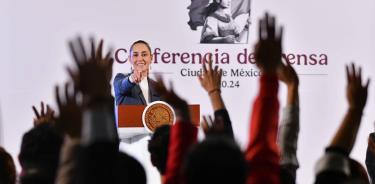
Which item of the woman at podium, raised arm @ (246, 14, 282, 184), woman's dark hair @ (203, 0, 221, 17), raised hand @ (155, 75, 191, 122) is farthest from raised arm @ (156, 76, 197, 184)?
woman's dark hair @ (203, 0, 221, 17)

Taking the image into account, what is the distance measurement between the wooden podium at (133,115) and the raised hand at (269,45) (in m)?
3.75

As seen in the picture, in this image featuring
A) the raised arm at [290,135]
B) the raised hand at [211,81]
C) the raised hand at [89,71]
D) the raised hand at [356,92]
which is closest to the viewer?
the raised hand at [89,71]

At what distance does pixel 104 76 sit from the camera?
2020mm

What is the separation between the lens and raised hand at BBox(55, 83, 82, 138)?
2.16 metres

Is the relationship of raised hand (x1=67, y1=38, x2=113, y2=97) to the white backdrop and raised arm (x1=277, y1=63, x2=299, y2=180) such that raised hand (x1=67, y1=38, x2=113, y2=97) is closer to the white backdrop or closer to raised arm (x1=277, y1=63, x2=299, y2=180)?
raised arm (x1=277, y1=63, x2=299, y2=180)

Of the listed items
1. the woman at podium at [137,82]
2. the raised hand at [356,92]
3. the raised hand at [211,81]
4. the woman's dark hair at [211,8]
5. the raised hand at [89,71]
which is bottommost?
the woman at podium at [137,82]

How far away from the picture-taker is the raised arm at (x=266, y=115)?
7.11ft

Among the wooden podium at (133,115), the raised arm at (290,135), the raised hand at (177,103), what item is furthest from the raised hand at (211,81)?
the wooden podium at (133,115)

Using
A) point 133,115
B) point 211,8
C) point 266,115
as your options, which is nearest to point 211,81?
point 266,115

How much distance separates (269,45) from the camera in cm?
240

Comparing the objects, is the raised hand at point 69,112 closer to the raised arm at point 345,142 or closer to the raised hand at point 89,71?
the raised hand at point 89,71

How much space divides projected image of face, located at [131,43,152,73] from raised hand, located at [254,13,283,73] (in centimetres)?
387

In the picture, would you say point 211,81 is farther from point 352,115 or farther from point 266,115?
point 266,115

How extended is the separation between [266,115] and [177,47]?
403 centimetres
